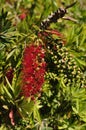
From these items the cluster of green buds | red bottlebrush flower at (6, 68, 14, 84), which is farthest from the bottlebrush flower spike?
the cluster of green buds

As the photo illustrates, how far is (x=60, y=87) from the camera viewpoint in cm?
235

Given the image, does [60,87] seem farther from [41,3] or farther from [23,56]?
[41,3]

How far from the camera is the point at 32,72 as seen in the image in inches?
87.0

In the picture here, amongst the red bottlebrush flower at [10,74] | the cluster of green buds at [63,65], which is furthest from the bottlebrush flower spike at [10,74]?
→ the cluster of green buds at [63,65]

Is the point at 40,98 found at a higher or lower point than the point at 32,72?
lower

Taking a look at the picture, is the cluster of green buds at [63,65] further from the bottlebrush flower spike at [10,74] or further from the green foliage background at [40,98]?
the bottlebrush flower spike at [10,74]

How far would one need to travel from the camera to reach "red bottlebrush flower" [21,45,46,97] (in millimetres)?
2199

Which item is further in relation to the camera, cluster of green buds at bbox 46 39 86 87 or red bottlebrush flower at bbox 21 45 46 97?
cluster of green buds at bbox 46 39 86 87

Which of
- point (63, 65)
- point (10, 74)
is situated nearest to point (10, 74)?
point (10, 74)

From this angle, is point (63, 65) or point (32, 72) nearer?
Result: point (32, 72)

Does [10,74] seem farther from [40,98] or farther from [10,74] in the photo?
[40,98]

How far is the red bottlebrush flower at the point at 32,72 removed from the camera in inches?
86.6

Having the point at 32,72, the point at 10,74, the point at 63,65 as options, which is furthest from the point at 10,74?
the point at 63,65

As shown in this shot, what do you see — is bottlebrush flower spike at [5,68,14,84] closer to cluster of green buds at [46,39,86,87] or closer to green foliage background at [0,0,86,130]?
green foliage background at [0,0,86,130]
